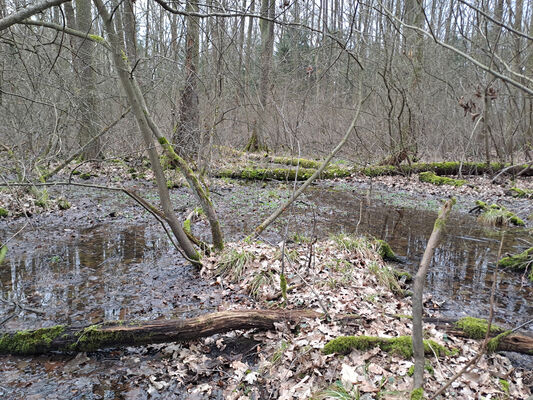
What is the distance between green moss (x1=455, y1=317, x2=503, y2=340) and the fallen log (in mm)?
2145

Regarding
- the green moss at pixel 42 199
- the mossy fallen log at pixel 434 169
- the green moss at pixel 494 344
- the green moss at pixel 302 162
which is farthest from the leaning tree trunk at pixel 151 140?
the mossy fallen log at pixel 434 169

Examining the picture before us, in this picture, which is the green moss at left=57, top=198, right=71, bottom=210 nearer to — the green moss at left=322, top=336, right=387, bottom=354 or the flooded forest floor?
the flooded forest floor

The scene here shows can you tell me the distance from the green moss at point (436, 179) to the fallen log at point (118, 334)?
11467 mm

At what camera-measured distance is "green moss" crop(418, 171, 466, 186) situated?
13117 millimetres

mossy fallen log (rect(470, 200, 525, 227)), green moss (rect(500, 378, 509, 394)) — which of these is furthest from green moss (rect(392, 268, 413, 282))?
mossy fallen log (rect(470, 200, 525, 227))

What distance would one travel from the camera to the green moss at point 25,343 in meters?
3.62

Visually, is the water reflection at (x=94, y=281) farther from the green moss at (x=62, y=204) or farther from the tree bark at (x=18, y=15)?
the tree bark at (x=18, y=15)

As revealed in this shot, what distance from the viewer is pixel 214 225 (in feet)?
19.8

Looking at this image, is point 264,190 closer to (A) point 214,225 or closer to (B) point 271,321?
(A) point 214,225

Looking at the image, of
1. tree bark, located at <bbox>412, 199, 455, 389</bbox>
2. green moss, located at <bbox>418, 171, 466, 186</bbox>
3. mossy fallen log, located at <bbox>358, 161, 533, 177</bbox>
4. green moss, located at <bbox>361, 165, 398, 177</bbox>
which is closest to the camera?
tree bark, located at <bbox>412, 199, 455, 389</bbox>

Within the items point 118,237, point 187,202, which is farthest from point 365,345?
point 187,202

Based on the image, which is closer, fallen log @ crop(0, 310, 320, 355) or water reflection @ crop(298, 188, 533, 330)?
fallen log @ crop(0, 310, 320, 355)

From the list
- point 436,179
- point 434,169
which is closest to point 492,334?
point 436,179

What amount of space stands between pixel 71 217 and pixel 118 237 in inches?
75.6
